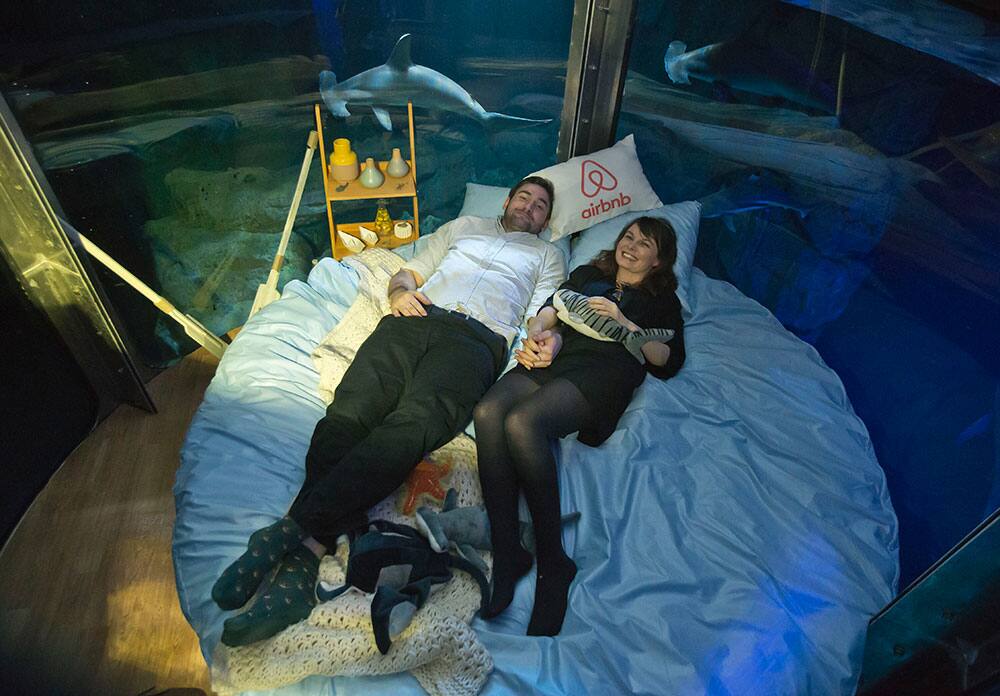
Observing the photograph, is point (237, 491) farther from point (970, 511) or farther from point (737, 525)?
point (970, 511)

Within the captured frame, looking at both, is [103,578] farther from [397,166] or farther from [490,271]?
[397,166]

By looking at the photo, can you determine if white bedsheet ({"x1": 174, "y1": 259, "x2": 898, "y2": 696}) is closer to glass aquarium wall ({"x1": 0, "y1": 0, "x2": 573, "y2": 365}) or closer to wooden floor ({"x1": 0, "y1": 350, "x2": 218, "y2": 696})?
wooden floor ({"x1": 0, "y1": 350, "x2": 218, "y2": 696})

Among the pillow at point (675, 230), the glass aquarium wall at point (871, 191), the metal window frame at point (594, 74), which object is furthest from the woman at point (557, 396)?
the metal window frame at point (594, 74)

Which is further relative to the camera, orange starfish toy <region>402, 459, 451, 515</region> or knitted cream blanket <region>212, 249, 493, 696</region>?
orange starfish toy <region>402, 459, 451, 515</region>

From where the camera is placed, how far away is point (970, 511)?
1.30m

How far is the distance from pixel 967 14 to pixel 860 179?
502 mm

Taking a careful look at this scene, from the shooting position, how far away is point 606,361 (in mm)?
1590

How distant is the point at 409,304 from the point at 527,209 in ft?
1.83

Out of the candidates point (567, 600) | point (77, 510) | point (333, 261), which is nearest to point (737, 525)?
point (567, 600)

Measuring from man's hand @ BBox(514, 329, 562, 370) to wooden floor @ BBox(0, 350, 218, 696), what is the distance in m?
1.09

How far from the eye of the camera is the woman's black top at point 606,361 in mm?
1514

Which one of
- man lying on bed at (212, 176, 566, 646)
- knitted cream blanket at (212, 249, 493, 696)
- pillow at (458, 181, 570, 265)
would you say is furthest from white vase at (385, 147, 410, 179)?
knitted cream blanket at (212, 249, 493, 696)

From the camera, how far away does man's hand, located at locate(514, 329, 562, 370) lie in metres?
1.59

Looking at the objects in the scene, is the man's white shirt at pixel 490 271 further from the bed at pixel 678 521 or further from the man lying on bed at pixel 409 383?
the bed at pixel 678 521
